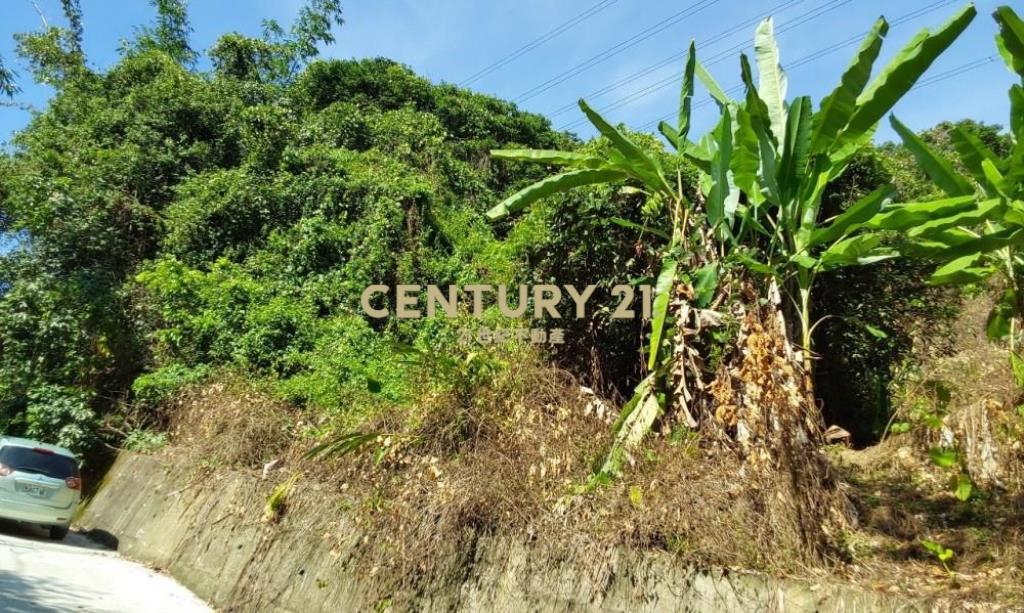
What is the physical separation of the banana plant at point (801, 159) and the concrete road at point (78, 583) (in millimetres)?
7527

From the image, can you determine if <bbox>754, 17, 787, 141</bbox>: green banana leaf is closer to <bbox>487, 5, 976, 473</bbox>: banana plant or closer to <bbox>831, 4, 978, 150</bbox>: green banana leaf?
<bbox>487, 5, 976, 473</bbox>: banana plant

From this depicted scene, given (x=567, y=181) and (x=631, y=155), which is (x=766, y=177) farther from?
(x=567, y=181)

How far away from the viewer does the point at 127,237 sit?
19.2 m

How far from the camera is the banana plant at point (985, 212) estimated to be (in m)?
5.08

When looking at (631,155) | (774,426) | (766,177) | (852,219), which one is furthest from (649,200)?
(774,426)

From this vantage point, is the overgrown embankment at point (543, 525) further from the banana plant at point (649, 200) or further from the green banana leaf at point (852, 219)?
the green banana leaf at point (852, 219)

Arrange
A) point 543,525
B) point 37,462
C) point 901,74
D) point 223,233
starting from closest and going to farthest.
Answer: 1. point 901,74
2. point 543,525
3. point 37,462
4. point 223,233

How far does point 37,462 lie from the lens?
13484 millimetres

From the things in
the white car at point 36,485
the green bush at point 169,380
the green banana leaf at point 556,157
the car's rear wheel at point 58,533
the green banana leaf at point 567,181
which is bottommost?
the car's rear wheel at point 58,533

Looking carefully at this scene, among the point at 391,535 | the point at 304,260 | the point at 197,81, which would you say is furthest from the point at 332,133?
the point at 391,535

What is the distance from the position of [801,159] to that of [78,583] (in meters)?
9.67

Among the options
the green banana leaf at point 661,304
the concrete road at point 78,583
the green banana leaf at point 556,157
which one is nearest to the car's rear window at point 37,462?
the concrete road at point 78,583

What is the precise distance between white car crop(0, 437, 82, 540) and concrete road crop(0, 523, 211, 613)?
0.51 meters

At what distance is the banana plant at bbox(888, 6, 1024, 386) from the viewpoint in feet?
16.7
